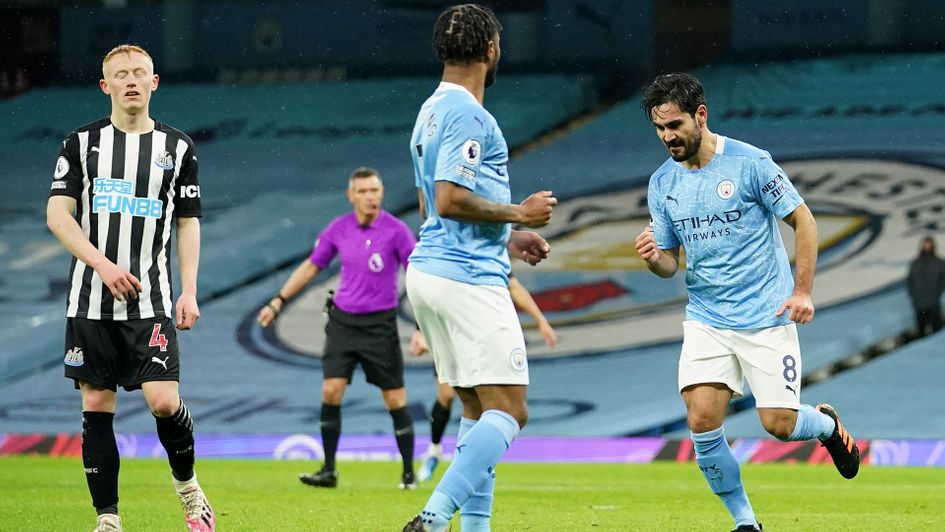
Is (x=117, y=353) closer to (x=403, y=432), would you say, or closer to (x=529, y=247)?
(x=529, y=247)

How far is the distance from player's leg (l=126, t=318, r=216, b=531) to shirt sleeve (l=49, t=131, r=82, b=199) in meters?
0.60

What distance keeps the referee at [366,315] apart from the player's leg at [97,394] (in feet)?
13.4

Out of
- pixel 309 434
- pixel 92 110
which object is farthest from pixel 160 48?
pixel 309 434

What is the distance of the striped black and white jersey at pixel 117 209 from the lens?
5.73m

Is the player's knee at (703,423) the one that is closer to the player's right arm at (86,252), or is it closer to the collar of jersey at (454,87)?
the collar of jersey at (454,87)

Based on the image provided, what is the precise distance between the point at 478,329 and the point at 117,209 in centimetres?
177

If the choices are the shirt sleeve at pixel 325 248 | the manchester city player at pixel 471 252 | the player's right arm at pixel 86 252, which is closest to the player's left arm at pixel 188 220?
the player's right arm at pixel 86 252

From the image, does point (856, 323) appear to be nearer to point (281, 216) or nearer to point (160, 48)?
point (281, 216)

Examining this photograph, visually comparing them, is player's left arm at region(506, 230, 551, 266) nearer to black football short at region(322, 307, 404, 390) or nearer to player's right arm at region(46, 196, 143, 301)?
player's right arm at region(46, 196, 143, 301)

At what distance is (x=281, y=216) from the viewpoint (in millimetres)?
19281

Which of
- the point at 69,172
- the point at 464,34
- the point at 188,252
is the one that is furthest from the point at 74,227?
the point at 464,34

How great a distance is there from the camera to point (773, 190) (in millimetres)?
6031

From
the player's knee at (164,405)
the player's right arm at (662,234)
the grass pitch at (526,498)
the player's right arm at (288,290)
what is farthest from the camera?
the player's right arm at (288,290)

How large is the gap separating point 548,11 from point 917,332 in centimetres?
777
